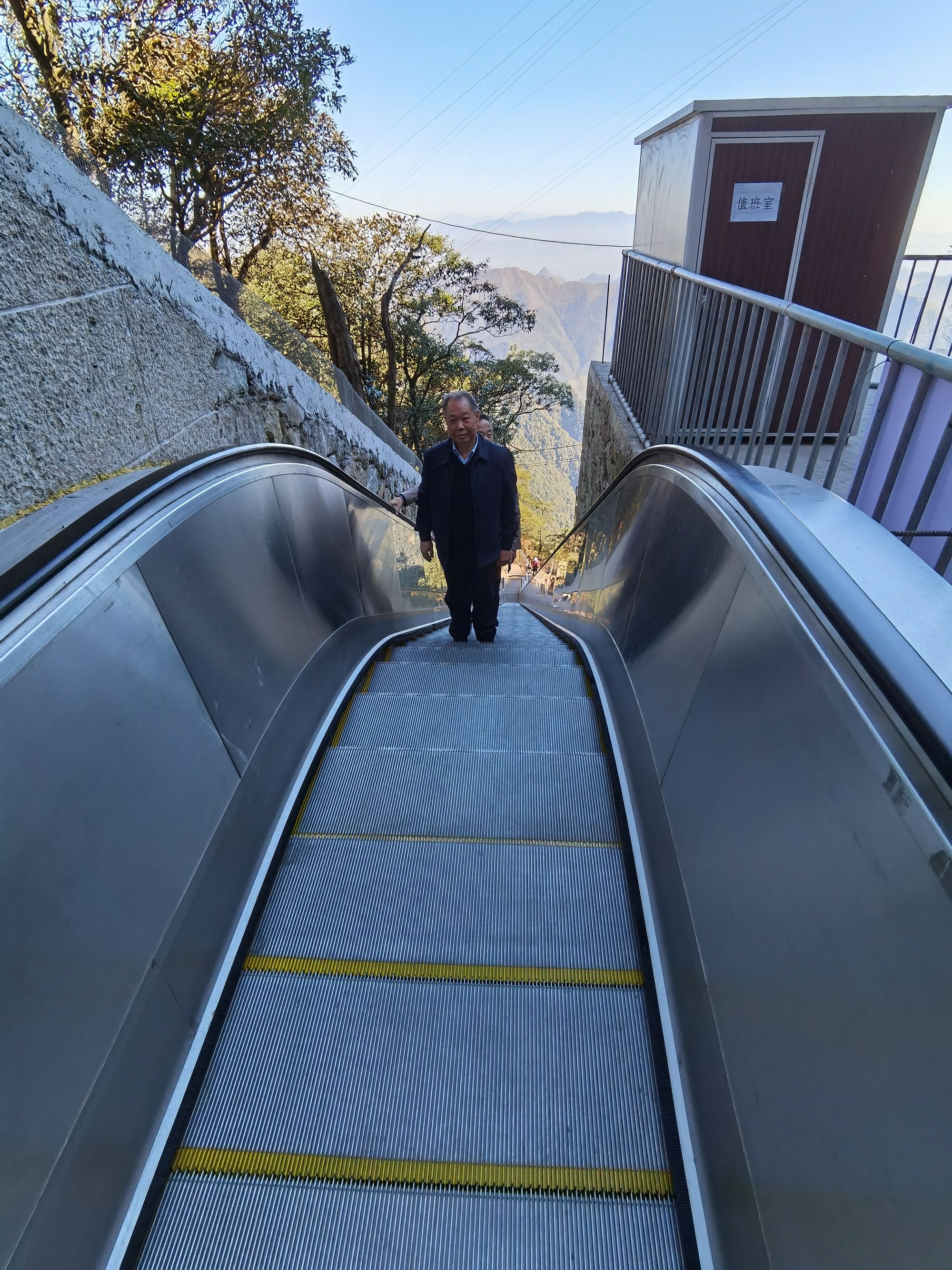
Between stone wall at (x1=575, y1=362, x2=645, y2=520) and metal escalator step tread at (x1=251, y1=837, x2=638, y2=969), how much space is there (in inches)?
150

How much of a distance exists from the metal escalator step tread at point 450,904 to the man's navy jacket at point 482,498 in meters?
2.05

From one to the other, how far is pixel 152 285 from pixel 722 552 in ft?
9.85

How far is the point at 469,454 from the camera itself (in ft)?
11.7

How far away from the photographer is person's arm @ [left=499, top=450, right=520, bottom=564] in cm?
369

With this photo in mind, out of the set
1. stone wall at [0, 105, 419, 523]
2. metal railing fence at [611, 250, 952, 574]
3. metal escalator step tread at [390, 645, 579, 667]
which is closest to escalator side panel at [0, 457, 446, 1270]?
stone wall at [0, 105, 419, 523]

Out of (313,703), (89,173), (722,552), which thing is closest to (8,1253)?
(313,703)

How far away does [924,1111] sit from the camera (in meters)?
0.84

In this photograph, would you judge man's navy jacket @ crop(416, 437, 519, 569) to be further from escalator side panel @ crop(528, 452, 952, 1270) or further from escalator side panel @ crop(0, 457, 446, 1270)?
escalator side panel @ crop(528, 452, 952, 1270)

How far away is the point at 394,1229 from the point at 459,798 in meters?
1.20

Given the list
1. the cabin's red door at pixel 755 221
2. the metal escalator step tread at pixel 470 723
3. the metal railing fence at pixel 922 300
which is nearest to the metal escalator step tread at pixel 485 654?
the metal escalator step tread at pixel 470 723

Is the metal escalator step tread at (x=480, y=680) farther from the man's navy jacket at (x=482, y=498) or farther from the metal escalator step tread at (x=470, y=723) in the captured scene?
the man's navy jacket at (x=482, y=498)

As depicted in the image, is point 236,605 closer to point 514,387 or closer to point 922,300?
point 922,300

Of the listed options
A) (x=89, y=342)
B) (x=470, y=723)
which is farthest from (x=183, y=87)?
(x=470, y=723)

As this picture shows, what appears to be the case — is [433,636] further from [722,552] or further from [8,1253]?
[8,1253]
